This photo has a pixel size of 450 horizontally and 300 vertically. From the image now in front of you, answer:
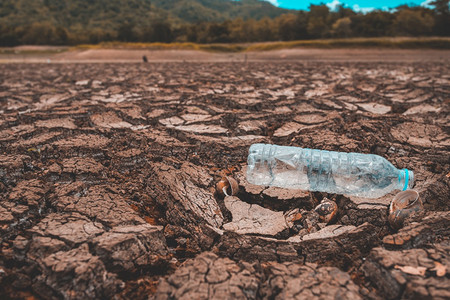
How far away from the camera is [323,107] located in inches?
107

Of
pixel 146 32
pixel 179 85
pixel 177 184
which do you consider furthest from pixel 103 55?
pixel 177 184

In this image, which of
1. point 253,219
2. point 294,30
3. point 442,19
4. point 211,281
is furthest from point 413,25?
point 211,281

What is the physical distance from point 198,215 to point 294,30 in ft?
87.2

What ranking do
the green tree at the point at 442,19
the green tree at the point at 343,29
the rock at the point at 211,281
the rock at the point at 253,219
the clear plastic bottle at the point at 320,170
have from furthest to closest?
the green tree at the point at 343,29 < the green tree at the point at 442,19 < the clear plastic bottle at the point at 320,170 < the rock at the point at 253,219 < the rock at the point at 211,281

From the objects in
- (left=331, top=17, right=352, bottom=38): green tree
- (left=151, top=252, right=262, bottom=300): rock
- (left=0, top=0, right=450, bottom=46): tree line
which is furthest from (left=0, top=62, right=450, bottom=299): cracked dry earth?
(left=0, top=0, right=450, bottom=46): tree line

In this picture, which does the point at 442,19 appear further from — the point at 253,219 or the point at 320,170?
the point at 253,219

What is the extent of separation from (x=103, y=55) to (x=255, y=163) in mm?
18428

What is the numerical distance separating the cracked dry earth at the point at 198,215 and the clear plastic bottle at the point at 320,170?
100mm

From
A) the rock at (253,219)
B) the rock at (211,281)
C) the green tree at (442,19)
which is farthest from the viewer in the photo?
the green tree at (442,19)

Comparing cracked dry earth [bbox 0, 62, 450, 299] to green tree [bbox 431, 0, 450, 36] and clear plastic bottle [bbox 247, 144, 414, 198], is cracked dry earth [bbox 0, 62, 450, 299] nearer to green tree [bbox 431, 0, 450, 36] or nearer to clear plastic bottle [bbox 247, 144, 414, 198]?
clear plastic bottle [bbox 247, 144, 414, 198]

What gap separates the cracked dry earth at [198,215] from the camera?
83 centimetres

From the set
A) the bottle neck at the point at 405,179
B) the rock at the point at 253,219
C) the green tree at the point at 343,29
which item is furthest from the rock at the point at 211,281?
the green tree at the point at 343,29

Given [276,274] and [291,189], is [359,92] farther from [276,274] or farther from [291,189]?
[276,274]

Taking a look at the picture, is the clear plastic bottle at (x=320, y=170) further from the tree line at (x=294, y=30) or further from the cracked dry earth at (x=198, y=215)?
the tree line at (x=294, y=30)
